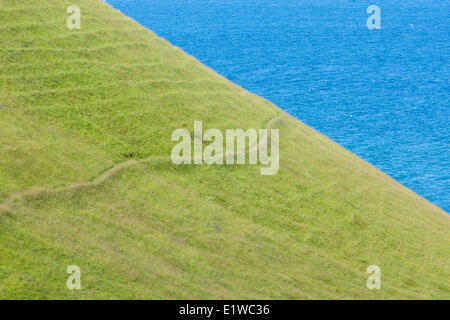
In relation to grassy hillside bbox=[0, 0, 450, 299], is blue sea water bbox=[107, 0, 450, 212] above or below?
above

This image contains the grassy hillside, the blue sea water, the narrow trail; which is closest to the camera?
the grassy hillside

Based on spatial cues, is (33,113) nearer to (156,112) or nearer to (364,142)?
(156,112)

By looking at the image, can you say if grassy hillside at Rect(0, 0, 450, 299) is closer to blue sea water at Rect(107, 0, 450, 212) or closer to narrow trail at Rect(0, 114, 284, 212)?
narrow trail at Rect(0, 114, 284, 212)

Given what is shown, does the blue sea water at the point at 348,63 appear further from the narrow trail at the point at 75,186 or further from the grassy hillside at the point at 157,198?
the narrow trail at the point at 75,186

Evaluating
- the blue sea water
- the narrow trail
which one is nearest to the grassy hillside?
the narrow trail

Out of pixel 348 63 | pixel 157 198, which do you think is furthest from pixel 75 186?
pixel 348 63
